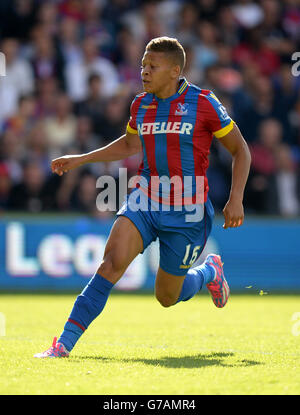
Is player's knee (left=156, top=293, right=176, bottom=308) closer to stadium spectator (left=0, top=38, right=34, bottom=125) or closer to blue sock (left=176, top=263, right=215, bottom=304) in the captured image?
blue sock (left=176, top=263, right=215, bottom=304)

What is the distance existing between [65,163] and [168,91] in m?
0.94

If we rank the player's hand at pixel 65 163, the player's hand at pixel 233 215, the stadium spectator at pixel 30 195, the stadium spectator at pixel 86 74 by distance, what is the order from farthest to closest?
1. the stadium spectator at pixel 86 74
2. the stadium spectator at pixel 30 195
3. the player's hand at pixel 65 163
4. the player's hand at pixel 233 215

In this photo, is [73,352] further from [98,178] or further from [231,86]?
[231,86]

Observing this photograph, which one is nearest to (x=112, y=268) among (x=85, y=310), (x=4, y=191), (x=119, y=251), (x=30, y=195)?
(x=119, y=251)

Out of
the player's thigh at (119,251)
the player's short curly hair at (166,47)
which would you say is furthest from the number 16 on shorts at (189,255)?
the player's short curly hair at (166,47)

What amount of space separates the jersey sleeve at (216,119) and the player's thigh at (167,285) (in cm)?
112

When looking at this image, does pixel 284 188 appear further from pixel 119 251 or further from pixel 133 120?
pixel 119 251

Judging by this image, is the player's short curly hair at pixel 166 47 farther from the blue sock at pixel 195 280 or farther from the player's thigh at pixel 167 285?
the blue sock at pixel 195 280

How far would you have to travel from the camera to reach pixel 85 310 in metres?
5.53

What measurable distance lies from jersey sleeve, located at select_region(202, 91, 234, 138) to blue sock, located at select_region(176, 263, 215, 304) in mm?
1334

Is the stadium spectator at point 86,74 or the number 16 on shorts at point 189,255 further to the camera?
the stadium spectator at point 86,74

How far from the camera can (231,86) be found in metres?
13.1

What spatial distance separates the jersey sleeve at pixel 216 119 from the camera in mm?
5755
